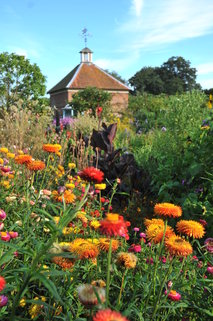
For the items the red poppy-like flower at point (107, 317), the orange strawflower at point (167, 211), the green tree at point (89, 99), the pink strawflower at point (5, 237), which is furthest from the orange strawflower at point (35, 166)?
the green tree at point (89, 99)

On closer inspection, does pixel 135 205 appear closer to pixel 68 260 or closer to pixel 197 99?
pixel 197 99

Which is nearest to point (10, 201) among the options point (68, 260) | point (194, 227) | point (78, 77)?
point (68, 260)

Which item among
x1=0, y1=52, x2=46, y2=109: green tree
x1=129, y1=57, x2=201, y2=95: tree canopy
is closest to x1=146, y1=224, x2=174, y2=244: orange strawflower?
x1=0, y1=52, x2=46, y2=109: green tree

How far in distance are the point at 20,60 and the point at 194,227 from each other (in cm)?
3117

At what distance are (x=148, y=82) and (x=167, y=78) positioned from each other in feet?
21.8

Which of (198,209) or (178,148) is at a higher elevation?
(178,148)

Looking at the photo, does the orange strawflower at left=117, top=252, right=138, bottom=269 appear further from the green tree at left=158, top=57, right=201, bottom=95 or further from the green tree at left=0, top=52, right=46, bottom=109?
the green tree at left=158, top=57, right=201, bottom=95

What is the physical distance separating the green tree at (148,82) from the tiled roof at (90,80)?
21821 mm

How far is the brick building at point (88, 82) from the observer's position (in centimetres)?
3703

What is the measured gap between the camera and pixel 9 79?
30.5 m

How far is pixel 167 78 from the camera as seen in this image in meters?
65.5

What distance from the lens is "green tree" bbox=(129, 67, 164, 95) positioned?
6038 centimetres

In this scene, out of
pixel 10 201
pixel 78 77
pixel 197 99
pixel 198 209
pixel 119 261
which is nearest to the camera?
pixel 119 261

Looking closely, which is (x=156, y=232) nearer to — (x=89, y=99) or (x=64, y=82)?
(x=89, y=99)
